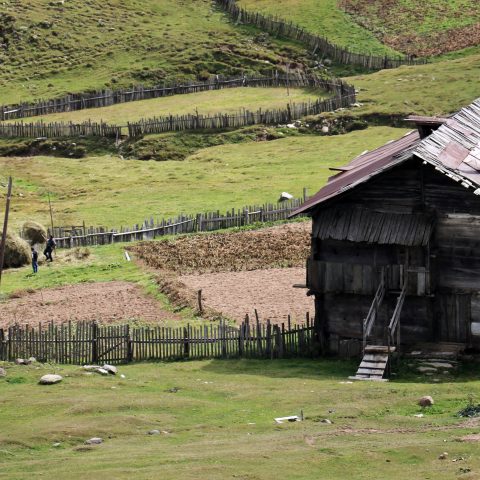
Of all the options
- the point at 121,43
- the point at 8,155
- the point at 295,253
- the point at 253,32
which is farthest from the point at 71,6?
the point at 295,253

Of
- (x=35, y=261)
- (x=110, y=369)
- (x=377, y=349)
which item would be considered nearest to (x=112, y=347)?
(x=110, y=369)

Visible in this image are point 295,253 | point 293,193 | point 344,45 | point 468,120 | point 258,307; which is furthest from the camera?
point 344,45

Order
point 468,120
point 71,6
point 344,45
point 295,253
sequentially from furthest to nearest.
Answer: point 71,6, point 344,45, point 295,253, point 468,120

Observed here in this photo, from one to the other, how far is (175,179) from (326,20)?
41.2 m

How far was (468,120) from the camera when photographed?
4278 centimetres

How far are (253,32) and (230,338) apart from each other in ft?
236

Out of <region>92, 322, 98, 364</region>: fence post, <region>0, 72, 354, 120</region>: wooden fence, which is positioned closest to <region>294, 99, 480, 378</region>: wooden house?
<region>92, 322, 98, 364</region>: fence post

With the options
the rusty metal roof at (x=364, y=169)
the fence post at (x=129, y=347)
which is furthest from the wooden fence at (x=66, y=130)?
the fence post at (x=129, y=347)

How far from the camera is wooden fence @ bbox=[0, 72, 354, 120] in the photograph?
309 ft

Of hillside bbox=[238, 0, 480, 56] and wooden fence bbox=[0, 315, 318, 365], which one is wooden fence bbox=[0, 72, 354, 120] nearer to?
hillside bbox=[238, 0, 480, 56]

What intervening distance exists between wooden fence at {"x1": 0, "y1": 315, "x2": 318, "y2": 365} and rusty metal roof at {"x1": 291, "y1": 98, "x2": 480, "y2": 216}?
3.85m

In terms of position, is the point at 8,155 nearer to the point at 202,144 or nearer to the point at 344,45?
the point at 202,144

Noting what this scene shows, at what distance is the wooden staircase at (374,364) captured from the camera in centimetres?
3691

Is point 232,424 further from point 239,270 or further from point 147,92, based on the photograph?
point 147,92
